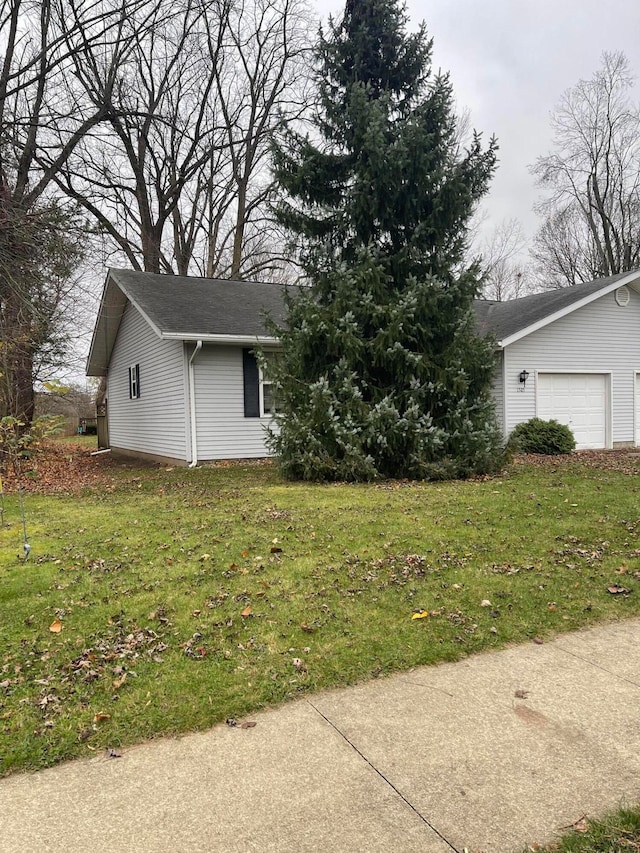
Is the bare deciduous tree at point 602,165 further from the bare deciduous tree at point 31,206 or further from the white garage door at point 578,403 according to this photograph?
the bare deciduous tree at point 31,206

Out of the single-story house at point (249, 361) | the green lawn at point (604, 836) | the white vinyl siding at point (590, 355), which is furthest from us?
the white vinyl siding at point (590, 355)

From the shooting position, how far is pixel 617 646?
3387 mm

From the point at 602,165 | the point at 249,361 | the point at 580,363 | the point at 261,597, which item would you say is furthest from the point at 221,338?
the point at 602,165

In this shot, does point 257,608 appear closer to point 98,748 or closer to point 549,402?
point 98,748

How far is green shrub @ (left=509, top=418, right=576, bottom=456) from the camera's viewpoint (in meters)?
13.5

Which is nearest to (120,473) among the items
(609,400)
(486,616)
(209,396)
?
(209,396)

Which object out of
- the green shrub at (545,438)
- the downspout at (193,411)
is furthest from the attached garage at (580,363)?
the downspout at (193,411)

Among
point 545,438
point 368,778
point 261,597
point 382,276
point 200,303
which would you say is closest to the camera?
point 368,778

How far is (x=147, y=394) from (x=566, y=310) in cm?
1120

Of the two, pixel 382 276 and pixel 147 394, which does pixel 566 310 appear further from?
pixel 147 394

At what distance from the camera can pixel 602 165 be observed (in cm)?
2844

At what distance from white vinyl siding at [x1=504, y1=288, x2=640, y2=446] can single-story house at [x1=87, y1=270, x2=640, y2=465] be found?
3cm

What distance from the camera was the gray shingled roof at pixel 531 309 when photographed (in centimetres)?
1419

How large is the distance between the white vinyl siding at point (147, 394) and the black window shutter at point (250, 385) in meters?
1.44
